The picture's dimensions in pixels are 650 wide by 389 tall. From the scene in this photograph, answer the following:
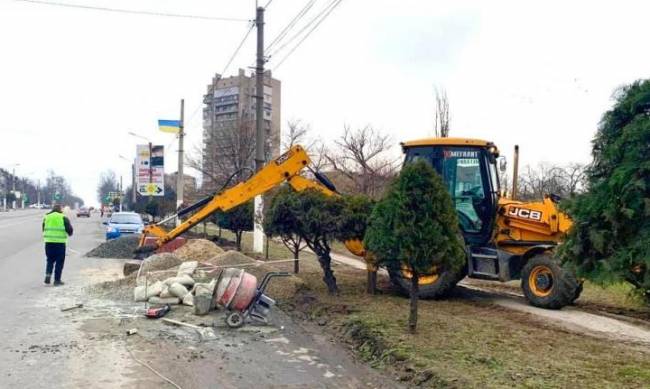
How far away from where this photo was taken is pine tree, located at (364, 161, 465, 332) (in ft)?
25.0

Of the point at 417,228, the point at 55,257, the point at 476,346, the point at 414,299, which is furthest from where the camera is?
the point at 55,257

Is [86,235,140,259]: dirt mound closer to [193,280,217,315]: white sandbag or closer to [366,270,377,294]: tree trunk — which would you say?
[366,270,377,294]: tree trunk

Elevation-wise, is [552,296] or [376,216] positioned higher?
[376,216]

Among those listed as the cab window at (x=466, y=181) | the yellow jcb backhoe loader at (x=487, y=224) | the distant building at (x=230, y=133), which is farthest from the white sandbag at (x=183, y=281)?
the distant building at (x=230, y=133)

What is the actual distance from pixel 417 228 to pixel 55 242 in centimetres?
894

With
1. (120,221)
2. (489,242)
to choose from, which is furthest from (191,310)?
(120,221)

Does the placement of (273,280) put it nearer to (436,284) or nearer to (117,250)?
(436,284)

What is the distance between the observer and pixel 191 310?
9.68 meters

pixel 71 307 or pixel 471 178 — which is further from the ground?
pixel 471 178

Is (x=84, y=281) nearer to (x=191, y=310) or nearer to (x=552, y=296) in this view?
(x=191, y=310)

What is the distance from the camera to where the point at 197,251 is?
1658 centimetres

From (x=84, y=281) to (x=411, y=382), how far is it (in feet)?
32.9

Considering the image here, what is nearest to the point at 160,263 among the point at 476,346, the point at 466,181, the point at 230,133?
Answer: the point at 466,181

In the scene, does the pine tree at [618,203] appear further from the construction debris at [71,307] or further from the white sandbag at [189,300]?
the construction debris at [71,307]
